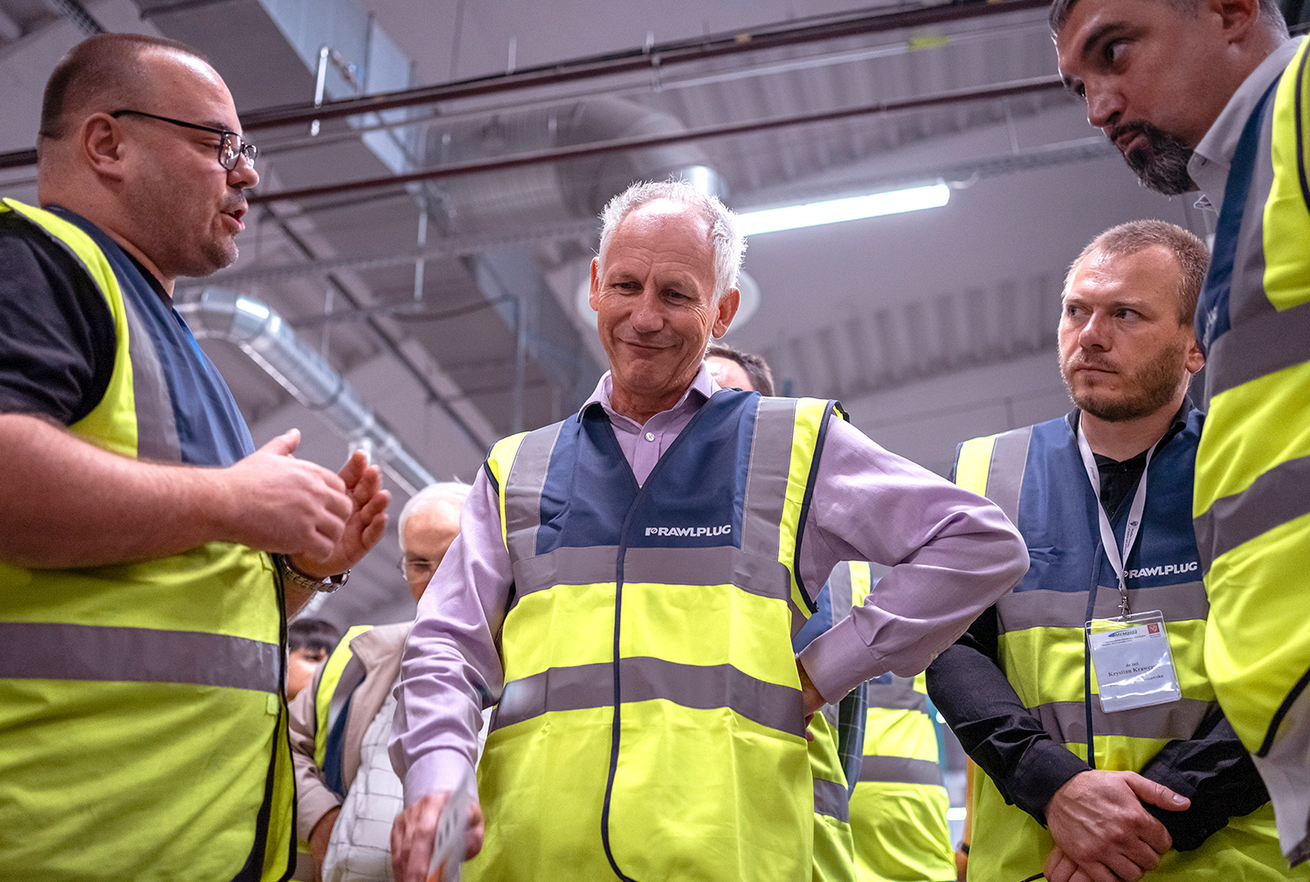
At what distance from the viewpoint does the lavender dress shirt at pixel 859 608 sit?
1664 millimetres

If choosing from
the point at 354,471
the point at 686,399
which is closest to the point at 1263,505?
the point at 686,399

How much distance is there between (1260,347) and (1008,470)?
981 mm

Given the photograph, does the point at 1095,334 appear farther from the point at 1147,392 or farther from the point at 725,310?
the point at 725,310

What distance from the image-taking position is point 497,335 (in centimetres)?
888

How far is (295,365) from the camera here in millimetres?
7562

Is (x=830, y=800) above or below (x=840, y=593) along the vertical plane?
below

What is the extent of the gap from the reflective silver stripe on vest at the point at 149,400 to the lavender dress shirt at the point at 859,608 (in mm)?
474

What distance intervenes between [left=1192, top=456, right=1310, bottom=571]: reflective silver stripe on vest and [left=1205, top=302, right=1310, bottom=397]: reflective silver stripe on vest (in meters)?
0.12

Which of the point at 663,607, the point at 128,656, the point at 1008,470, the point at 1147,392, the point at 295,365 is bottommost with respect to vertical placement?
the point at 128,656

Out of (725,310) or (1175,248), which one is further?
(1175,248)

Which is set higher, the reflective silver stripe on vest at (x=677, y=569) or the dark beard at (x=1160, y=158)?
the dark beard at (x=1160, y=158)

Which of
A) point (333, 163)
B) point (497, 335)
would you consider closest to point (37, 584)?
point (333, 163)

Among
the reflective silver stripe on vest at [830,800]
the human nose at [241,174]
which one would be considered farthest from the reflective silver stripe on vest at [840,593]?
the human nose at [241,174]

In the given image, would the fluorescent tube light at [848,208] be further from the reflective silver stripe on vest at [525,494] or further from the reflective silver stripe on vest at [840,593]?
the reflective silver stripe on vest at [525,494]
